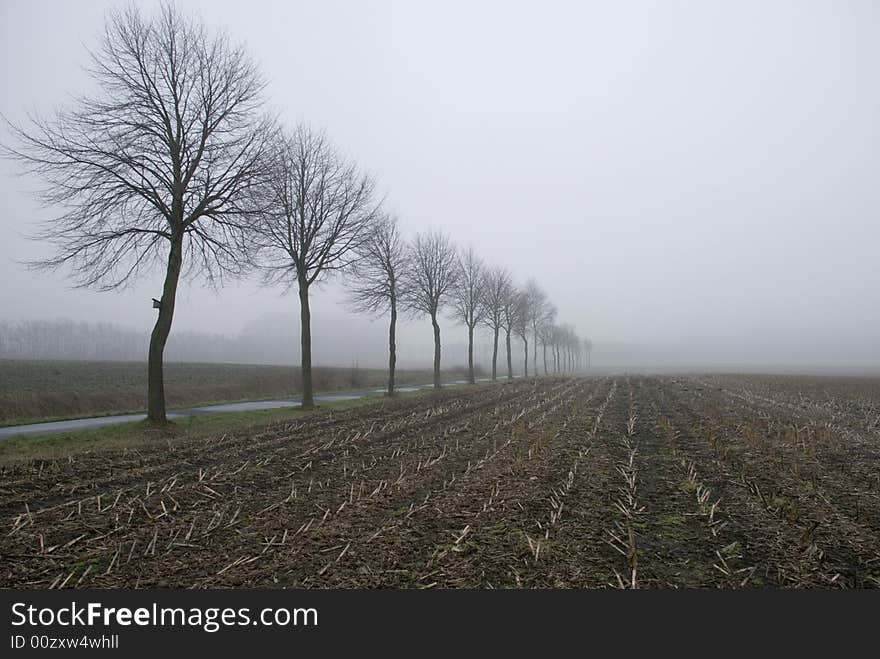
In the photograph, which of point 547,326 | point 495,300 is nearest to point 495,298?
point 495,300

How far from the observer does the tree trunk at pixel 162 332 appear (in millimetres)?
14125

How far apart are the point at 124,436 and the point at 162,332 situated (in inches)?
136

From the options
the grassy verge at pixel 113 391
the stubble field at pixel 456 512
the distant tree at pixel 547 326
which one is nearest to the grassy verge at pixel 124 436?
the stubble field at pixel 456 512

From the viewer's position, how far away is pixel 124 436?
41.4ft

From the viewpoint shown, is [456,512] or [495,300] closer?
[456,512]

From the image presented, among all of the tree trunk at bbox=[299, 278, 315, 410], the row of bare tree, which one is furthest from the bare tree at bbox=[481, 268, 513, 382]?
the tree trunk at bbox=[299, 278, 315, 410]

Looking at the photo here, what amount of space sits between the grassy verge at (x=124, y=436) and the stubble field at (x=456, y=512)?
1.01 meters

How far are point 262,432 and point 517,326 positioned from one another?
44174mm

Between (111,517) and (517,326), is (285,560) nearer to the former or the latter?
(111,517)

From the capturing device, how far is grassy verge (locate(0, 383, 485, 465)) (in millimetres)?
10469

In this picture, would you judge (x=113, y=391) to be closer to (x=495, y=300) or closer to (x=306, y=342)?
(x=306, y=342)

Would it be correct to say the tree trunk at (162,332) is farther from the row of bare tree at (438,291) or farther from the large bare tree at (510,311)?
the large bare tree at (510,311)

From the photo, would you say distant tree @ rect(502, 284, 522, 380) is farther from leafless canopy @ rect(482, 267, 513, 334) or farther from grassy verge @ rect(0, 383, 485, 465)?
grassy verge @ rect(0, 383, 485, 465)

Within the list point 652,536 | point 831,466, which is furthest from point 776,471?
point 652,536
